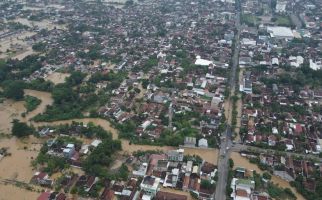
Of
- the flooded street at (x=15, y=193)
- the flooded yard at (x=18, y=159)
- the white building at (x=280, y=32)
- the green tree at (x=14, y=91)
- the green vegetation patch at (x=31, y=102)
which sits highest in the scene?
the white building at (x=280, y=32)

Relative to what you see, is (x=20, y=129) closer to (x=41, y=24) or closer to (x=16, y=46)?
(x=16, y=46)

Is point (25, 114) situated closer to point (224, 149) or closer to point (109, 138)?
point (109, 138)

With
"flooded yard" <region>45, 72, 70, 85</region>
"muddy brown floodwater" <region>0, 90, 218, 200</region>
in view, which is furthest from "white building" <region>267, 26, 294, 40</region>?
"flooded yard" <region>45, 72, 70, 85</region>

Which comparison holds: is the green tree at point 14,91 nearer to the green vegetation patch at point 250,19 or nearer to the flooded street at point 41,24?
the flooded street at point 41,24

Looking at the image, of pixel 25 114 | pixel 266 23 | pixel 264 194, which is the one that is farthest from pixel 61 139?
pixel 266 23

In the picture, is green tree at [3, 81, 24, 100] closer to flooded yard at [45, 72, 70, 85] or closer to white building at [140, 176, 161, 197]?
flooded yard at [45, 72, 70, 85]

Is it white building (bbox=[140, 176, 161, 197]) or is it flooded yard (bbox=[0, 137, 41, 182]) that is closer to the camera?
white building (bbox=[140, 176, 161, 197])

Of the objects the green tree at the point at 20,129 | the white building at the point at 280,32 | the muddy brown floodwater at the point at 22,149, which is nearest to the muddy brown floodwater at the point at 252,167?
the muddy brown floodwater at the point at 22,149

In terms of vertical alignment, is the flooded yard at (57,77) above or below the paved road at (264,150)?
above

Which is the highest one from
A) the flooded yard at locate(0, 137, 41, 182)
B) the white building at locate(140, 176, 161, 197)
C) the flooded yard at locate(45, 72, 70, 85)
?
the flooded yard at locate(45, 72, 70, 85)

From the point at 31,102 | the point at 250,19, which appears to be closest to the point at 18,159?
the point at 31,102

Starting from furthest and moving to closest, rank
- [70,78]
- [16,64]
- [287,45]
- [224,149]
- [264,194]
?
1. [287,45]
2. [16,64]
3. [70,78]
4. [224,149]
5. [264,194]
